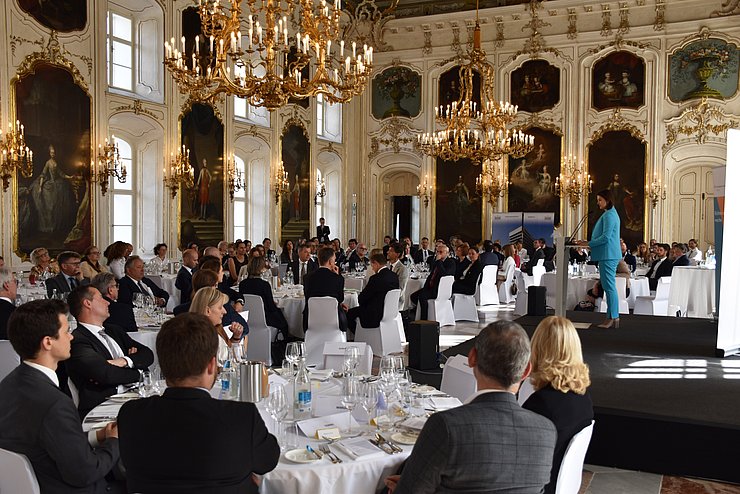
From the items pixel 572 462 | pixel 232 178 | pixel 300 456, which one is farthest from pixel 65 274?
pixel 232 178

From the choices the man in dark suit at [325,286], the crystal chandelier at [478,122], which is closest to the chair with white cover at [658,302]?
the crystal chandelier at [478,122]

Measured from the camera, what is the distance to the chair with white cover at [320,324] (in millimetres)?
7566

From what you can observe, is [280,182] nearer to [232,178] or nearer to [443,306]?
[232,178]

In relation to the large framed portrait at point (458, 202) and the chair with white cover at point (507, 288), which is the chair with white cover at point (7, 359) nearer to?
the chair with white cover at point (507, 288)

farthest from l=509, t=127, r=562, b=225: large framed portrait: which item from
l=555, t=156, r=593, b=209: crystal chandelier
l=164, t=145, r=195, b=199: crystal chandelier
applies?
l=164, t=145, r=195, b=199: crystal chandelier

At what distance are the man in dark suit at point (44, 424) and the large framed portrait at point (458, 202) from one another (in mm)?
17971

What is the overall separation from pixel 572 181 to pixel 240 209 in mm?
9322

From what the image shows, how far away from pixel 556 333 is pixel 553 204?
16.9 meters

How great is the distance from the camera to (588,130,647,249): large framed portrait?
18547mm

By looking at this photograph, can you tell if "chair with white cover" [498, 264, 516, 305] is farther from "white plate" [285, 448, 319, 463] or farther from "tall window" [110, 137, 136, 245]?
"white plate" [285, 448, 319, 463]

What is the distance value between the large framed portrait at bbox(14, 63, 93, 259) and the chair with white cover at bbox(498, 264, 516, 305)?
8.21m

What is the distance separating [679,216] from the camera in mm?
18734

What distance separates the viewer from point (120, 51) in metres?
13.5

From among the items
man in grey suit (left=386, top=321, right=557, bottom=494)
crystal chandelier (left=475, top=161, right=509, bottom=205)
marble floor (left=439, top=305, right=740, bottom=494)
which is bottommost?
marble floor (left=439, top=305, right=740, bottom=494)
